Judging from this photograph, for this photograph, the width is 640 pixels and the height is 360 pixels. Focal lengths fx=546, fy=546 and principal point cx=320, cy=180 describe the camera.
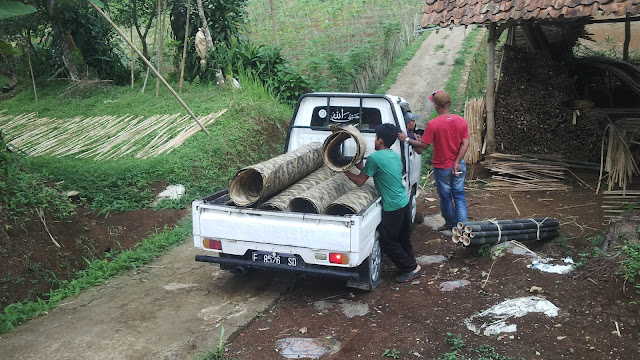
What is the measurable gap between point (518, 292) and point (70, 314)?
14.4ft

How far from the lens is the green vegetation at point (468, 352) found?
13.9 feet

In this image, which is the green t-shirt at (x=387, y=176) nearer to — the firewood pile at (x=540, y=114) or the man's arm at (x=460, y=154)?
the man's arm at (x=460, y=154)

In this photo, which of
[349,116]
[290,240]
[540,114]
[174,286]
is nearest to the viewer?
[290,240]

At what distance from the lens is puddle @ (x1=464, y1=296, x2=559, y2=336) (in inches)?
184

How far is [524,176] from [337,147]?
444 centimetres

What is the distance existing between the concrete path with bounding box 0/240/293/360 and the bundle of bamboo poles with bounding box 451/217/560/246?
6.57ft

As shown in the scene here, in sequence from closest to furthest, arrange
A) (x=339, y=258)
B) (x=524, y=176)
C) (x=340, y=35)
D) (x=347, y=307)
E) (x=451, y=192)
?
(x=339, y=258) < (x=347, y=307) < (x=451, y=192) < (x=524, y=176) < (x=340, y=35)

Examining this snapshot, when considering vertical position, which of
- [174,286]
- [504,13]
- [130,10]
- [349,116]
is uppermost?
[130,10]

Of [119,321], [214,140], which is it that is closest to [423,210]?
[214,140]

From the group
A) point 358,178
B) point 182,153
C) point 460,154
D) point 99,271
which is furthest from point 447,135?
point 182,153

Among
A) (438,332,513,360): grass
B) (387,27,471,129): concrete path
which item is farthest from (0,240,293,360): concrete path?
(387,27,471,129): concrete path

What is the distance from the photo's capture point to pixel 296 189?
19.1ft

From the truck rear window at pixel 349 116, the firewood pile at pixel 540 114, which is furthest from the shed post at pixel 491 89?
the truck rear window at pixel 349 116

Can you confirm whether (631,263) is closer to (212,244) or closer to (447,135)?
(447,135)
